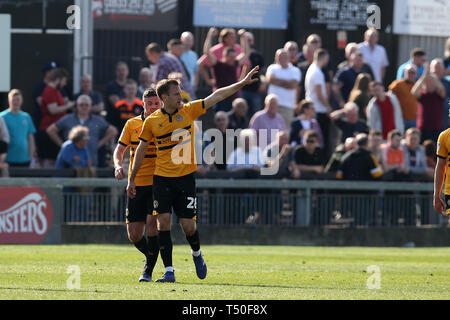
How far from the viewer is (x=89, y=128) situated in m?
19.9

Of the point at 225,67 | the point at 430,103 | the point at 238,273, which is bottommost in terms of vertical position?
the point at 238,273

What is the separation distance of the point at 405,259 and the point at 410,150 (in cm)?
482

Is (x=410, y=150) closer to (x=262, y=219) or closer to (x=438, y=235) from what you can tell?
(x=438, y=235)

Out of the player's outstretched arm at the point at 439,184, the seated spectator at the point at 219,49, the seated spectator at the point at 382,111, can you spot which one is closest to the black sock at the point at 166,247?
the player's outstretched arm at the point at 439,184

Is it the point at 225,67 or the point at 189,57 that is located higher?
the point at 189,57

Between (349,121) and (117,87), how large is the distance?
4505mm

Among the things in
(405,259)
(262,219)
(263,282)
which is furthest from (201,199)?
(263,282)

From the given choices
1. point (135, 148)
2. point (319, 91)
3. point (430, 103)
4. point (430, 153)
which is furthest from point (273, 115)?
point (135, 148)

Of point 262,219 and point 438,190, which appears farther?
point 262,219

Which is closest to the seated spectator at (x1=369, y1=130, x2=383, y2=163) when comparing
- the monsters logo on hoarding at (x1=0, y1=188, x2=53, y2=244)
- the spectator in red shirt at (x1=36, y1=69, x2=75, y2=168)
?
the spectator in red shirt at (x1=36, y1=69, x2=75, y2=168)

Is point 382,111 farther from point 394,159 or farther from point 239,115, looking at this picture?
point 239,115

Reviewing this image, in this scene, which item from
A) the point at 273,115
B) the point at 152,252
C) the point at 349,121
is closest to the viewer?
the point at 152,252

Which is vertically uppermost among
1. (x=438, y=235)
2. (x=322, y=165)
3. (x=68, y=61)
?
(x=68, y=61)
